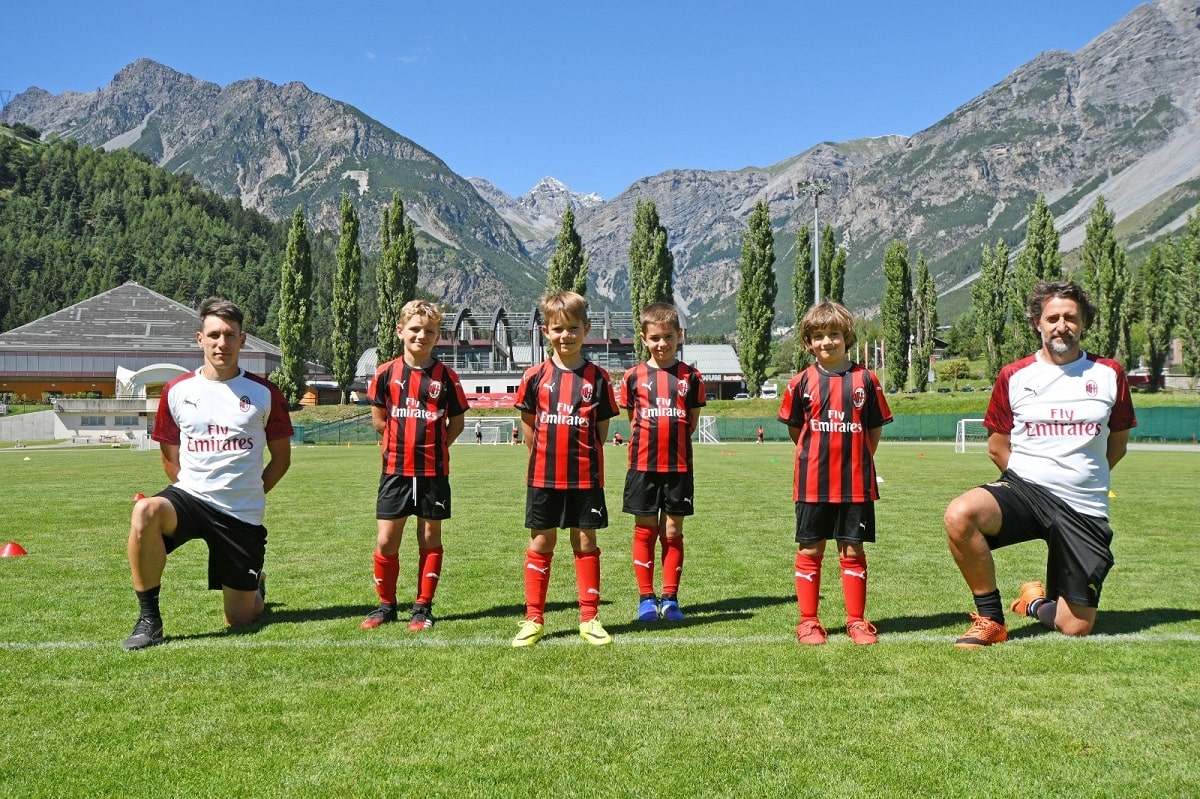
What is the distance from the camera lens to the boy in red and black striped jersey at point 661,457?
5.91 m

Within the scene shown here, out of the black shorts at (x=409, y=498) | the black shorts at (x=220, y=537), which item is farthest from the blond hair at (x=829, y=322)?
the black shorts at (x=220, y=537)

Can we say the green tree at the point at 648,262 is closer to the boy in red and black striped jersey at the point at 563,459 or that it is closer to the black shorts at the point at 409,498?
the black shorts at the point at 409,498

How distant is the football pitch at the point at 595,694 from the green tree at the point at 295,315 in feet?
186

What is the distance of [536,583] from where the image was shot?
17.5 ft

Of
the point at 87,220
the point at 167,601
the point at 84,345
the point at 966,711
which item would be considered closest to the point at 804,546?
the point at 966,711

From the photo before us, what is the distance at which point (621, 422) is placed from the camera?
159 ft

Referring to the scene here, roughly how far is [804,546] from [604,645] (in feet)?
4.46

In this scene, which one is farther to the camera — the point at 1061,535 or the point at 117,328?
the point at 117,328

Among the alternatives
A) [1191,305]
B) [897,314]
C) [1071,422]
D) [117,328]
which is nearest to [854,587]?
[1071,422]

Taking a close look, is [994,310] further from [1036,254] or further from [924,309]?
[924,309]

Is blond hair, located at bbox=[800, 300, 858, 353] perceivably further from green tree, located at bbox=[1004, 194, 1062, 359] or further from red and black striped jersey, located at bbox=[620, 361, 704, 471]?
green tree, located at bbox=[1004, 194, 1062, 359]

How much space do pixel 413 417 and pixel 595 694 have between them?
8.10ft

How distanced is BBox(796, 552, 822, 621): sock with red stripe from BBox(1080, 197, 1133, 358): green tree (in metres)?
60.8

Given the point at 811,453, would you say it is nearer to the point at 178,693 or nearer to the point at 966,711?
the point at 966,711
